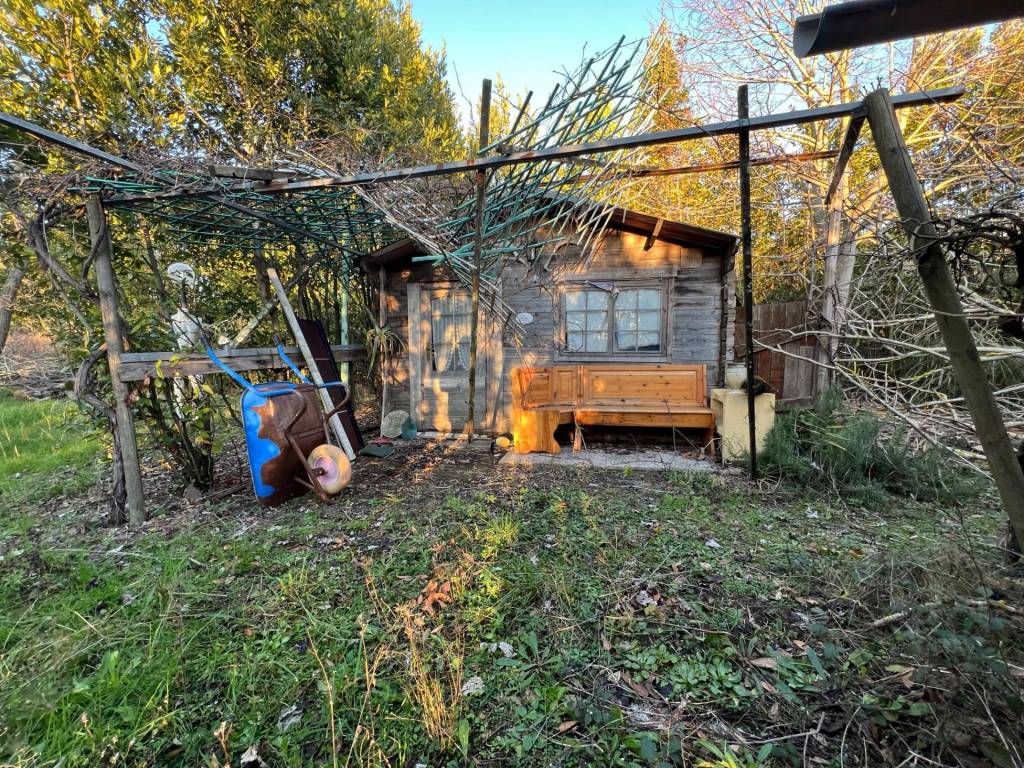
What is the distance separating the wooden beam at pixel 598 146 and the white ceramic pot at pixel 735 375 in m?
2.87

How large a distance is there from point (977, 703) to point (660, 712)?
94 centimetres

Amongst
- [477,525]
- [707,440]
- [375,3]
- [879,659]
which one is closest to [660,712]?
[879,659]

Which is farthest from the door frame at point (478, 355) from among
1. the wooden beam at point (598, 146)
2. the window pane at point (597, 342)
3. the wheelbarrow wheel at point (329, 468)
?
the wooden beam at point (598, 146)

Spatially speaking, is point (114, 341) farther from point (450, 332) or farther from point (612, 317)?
point (612, 317)

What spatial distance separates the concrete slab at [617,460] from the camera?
14.4 feet

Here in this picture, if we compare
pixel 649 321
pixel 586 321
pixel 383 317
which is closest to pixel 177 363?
pixel 383 317

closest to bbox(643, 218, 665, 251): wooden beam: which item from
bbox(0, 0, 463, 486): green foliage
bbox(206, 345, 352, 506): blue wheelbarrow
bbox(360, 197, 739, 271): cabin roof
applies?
bbox(360, 197, 739, 271): cabin roof

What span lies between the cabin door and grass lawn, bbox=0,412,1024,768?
123 inches

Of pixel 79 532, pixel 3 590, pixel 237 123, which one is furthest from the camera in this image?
pixel 237 123

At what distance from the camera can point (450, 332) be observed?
20.0 feet

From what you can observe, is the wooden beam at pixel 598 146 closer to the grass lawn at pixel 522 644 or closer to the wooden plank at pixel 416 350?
the grass lawn at pixel 522 644

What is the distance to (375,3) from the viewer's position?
8.13 m

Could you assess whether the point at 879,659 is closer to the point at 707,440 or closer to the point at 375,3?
the point at 707,440

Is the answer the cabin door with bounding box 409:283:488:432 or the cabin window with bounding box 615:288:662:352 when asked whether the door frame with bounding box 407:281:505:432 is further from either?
the cabin window with bounding box 615:288:662:352
